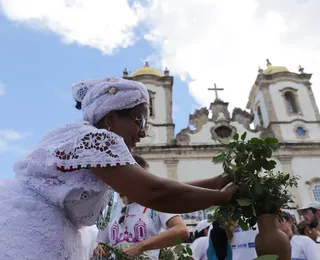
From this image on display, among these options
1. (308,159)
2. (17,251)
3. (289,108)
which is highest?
(289,108)

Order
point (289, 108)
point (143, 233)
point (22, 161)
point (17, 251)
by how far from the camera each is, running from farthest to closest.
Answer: point (289, 108) < point (143, 233) < point (22, 161) < point (17, 251)

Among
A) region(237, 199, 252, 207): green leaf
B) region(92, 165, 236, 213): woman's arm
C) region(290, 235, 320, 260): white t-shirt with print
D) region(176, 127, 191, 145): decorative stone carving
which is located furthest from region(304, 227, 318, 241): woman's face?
region(176, 127, 191, 145): decorative stone carving

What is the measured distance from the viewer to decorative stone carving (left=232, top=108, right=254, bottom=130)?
65.9 ft

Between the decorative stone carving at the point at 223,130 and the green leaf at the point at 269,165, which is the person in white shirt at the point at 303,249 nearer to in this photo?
the green leaf at the point at 269,165

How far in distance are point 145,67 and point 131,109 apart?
20271mm

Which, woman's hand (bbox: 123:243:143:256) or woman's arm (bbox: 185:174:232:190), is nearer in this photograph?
woman's arm (bbox: 185:174:232:190)

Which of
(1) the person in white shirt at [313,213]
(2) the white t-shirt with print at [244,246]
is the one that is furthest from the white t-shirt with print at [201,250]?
(1) the person in white shirt at [313,213]

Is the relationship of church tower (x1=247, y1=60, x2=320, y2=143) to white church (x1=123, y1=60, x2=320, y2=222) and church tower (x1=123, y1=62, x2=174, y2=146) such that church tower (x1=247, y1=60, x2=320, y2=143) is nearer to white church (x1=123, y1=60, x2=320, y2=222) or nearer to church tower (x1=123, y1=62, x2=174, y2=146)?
white church (x1=123, y1=60, x2=320, y2=222)

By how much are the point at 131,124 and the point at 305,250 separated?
308 centimetres

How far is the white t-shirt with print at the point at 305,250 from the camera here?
376 centimetres

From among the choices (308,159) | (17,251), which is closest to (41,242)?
(17,251)

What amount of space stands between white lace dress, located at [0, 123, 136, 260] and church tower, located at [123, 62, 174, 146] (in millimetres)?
16183

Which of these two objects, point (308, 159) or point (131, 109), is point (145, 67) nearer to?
point (308, 159)

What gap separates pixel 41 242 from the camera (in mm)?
1367
